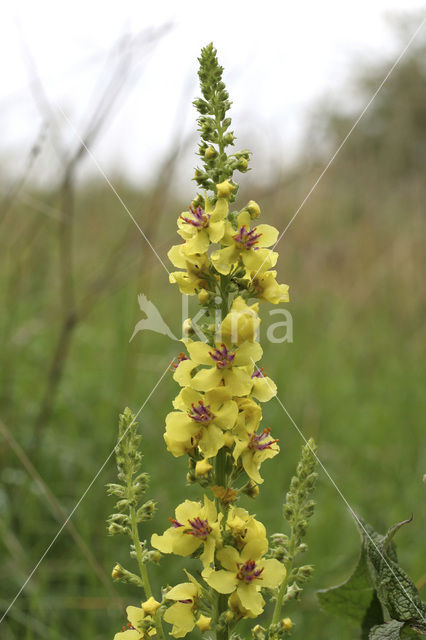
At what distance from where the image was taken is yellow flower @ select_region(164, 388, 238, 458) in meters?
1.25

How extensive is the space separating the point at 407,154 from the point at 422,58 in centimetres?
227

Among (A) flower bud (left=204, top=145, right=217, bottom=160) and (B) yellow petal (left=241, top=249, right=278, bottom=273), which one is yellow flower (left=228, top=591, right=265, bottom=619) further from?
(A) flower bud (left=204, top=145, right=217, bottom=160)

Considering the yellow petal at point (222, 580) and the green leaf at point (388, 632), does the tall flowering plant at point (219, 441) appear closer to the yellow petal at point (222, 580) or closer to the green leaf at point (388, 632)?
the yellow petal at point (222, 580)

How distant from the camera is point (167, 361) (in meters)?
4.53

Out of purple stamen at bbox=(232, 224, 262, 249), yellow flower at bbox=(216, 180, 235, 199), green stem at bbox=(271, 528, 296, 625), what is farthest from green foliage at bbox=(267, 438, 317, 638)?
yellow flower at bbox=(216, 180, 235, 199)

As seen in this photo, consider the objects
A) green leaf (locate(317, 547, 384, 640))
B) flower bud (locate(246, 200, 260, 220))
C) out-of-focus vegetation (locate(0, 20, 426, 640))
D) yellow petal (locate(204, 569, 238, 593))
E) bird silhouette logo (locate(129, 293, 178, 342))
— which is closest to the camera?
yellow petal (locate(204, 569, 238, 593))

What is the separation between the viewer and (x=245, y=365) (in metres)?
1.33

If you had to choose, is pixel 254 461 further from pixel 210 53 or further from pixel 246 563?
pixel 210 53

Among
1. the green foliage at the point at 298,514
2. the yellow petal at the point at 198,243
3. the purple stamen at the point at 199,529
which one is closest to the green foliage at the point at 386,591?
the green foliage at the point at 298,514

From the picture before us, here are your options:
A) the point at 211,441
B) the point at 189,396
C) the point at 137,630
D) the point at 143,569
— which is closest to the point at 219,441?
the point at 211,441

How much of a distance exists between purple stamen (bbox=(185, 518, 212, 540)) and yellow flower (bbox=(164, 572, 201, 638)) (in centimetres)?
8

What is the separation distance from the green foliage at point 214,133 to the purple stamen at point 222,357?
348mm

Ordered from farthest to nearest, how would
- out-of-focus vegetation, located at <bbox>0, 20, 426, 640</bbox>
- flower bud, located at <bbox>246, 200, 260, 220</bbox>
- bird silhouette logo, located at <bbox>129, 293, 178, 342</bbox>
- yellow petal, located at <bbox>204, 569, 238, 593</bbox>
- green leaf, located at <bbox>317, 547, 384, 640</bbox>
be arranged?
1. bird silhouette logo, located at <bbox>129, 293, 178, 342</bbox>
2. out-of-focus vegetation, located at <bbox>0, 20, 426, 640</bbox>
3. green leaf, located at <bbox>317, 547, 384, 640</bbox>
4. flower bud, located at <bbox>246, 200, 260, 220</bbox>
5. yellow petal, located at <bbox>204, 569, 238, 593</bbox>

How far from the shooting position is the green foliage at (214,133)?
1381mm
